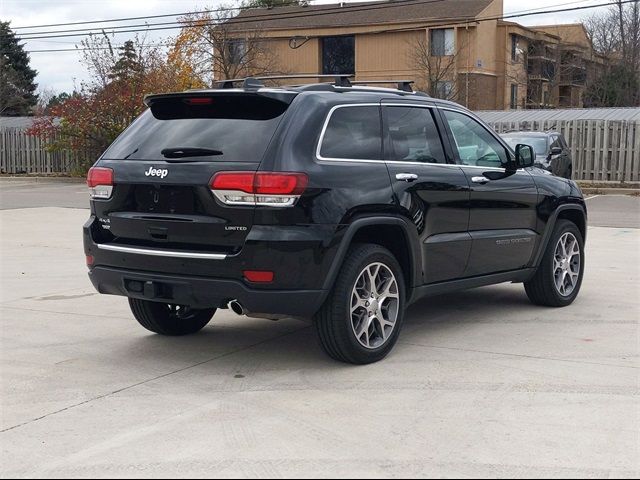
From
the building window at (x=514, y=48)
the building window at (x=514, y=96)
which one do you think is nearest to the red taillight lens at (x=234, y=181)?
→ the building window at (x=514, y=48)

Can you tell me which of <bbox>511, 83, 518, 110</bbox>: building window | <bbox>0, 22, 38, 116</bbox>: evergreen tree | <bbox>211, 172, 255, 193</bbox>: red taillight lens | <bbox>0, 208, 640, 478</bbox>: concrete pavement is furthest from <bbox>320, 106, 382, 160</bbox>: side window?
<bbox>0, 22, 38, 116</bbox>: evergreen tree

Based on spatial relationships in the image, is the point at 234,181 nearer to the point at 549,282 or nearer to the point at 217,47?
the point at 549,282

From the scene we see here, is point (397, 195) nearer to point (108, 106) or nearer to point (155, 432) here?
point (155, 432)

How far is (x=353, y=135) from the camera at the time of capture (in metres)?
6.25

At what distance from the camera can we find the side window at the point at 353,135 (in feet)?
19.8

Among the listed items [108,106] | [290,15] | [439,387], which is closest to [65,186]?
[108,106]

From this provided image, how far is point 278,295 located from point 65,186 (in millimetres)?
25694

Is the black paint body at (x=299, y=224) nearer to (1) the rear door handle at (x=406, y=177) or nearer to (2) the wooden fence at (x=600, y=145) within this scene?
(1) the rear door handle at (x=406, y=177)

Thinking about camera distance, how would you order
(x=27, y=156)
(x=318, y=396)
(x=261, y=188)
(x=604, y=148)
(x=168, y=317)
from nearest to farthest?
(x=318, y=396) → (x=261, y=188) → (x=168, y=317) → (x=604, y=148) → (x=27, y=156)

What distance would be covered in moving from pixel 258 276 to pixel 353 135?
4.39 feet

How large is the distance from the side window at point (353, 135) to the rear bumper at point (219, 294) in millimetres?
992

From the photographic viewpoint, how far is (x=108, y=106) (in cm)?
3139

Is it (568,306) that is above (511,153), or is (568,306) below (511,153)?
below

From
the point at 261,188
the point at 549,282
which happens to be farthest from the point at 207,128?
the point at 549,282
